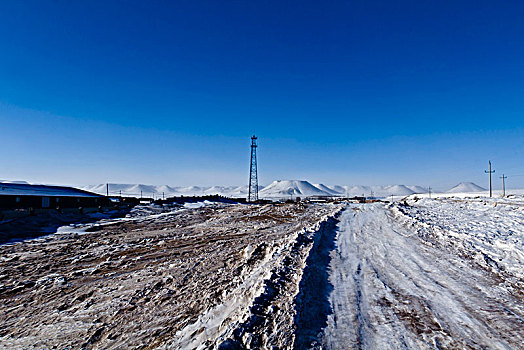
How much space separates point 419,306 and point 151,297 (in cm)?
546

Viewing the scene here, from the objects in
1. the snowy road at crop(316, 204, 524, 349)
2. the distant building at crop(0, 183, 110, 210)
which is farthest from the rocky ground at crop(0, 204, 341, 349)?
the distant building at crop(0, 183, 110, 210)

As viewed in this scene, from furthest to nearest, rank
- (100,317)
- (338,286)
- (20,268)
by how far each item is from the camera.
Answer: (20,268)
(338,286)
(100,317)

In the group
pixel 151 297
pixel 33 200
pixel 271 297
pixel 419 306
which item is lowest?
pixel 151 297

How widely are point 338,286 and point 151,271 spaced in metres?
5.24

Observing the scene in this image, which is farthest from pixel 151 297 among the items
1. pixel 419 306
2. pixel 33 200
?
pixel 33 200

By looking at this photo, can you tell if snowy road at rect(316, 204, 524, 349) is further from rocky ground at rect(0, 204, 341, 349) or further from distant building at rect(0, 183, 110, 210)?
distant building at rect(0, 183, 110, 210)

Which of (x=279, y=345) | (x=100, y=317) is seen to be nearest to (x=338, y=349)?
(x=279, y=345)

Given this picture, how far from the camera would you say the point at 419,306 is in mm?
5277

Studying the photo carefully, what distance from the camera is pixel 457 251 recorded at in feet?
31.6

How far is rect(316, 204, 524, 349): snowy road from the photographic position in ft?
13.6

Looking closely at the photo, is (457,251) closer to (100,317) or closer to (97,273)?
(100,317)

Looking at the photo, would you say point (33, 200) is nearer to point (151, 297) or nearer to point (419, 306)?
point (151, 297)

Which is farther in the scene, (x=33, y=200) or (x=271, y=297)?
(x=33, y=200)

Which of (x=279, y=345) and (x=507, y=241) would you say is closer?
(x=279, y=345)
